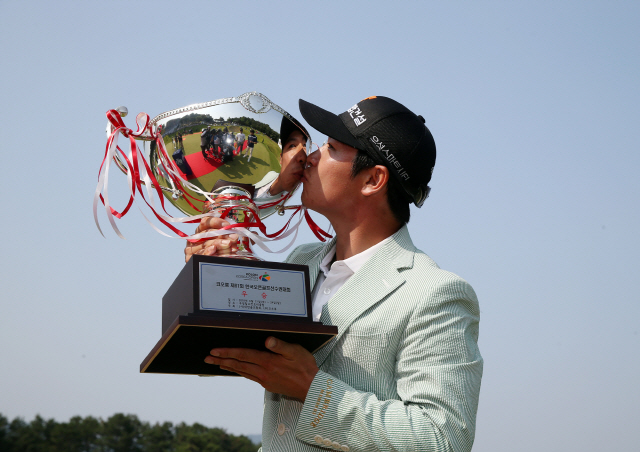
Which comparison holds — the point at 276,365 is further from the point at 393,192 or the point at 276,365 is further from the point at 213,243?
the point at 393,192

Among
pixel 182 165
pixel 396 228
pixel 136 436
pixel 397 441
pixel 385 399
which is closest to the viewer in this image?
pixel 397 441

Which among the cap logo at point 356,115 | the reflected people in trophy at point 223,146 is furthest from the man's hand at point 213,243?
the cap logo at point 356,115

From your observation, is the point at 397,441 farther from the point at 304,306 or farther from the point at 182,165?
the point at 182,165

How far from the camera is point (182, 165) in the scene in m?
2.24

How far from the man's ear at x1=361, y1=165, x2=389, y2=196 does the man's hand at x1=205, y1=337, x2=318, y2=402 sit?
2.49 feet

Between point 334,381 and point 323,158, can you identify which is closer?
point 334,381

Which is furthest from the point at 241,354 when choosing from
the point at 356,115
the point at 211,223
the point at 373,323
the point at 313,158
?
the point at 356,115

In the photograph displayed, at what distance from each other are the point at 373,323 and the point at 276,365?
0.36 meters

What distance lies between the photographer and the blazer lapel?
1.97m

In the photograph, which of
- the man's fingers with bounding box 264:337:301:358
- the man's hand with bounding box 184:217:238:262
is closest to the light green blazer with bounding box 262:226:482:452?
the man's fingers with bounding box 264:337:301:358

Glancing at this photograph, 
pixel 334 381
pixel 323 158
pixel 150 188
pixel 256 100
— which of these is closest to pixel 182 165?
pixel 150 188

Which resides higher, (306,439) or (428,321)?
(428,321)

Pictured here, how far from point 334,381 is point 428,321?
1.15 feet

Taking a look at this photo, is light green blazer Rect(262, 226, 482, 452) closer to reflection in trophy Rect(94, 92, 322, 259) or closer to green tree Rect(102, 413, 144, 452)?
reflection in trophy Rect(94, 92, 322, 259)
